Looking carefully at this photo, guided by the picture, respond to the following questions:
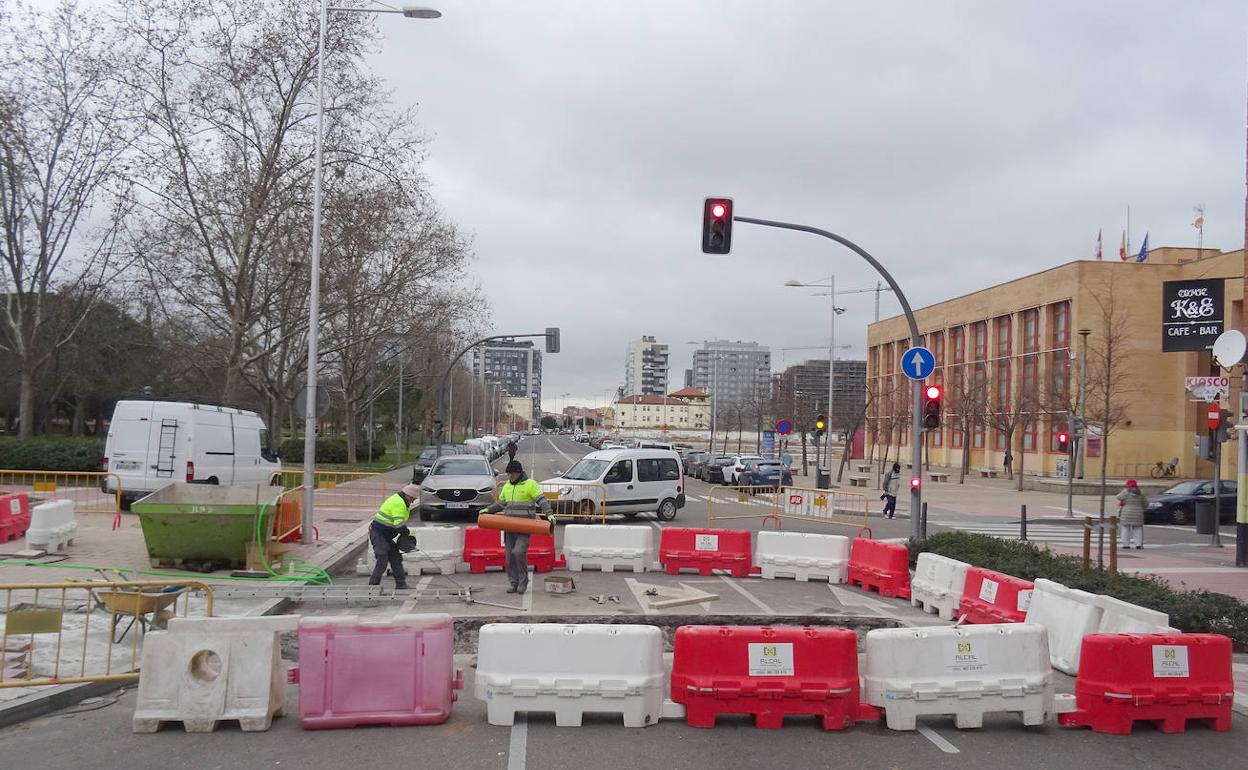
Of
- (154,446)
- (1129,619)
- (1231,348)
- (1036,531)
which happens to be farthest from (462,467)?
(1129,619)

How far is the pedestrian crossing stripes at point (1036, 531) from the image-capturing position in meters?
22.8

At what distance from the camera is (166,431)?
1928 centimetres

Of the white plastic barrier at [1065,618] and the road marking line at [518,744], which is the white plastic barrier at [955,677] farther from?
the road marking line at [518,744]

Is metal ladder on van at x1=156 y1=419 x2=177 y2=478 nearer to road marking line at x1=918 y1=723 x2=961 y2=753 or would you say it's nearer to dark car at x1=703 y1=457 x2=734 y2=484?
road marking line at x1=918 y1=723 x2=961 y2=753

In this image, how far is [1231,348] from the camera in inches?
637

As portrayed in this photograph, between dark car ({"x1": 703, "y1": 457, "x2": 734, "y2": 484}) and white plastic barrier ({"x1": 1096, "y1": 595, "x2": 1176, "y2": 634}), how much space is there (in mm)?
35303

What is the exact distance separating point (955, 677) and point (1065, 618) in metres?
2.82

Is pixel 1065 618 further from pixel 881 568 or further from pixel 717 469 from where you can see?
pixel 717 469

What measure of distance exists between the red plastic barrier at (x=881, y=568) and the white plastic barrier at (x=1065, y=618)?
3.52m

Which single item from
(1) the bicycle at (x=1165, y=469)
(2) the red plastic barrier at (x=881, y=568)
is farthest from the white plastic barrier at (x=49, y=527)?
(1) the bicycle at (x=1165, y=469)

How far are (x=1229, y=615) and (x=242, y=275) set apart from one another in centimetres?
2927

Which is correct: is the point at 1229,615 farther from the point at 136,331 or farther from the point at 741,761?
the point at 136,331

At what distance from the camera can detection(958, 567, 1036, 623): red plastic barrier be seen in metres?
9.96

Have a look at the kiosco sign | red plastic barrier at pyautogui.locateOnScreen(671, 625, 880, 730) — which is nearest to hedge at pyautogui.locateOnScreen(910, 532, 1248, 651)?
red plastic barrier at pyautogui.locateOnScreen(671, 625, 880, 730)
